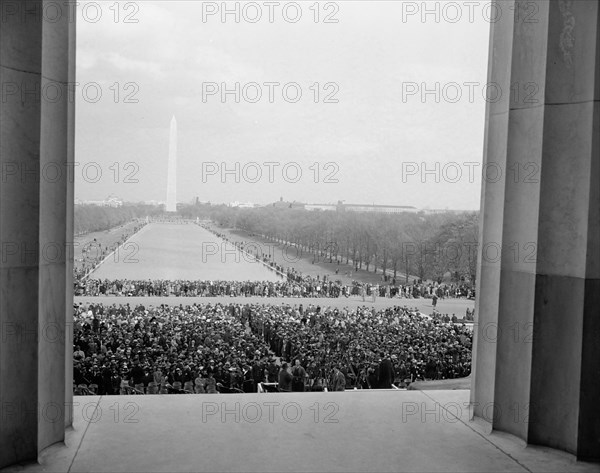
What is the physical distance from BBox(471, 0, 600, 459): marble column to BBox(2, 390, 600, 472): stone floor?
0.43 metres

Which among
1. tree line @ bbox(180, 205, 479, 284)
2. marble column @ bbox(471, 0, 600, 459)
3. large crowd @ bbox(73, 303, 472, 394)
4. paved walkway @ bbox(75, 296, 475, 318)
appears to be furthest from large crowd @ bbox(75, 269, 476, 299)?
marble column @ bbox(471, 0, 600, 459)

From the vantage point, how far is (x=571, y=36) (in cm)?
491

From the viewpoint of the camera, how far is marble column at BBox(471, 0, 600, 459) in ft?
15.8

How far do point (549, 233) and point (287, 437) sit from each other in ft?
9.57

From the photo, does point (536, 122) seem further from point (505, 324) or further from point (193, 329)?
point (193, 329)

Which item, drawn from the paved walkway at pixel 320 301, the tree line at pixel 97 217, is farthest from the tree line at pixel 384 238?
the tree line at pixel 97 217

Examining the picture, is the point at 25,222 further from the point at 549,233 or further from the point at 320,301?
the point at 320,301

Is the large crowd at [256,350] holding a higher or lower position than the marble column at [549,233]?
lower

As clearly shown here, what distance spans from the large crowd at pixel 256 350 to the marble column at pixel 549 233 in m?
4.03

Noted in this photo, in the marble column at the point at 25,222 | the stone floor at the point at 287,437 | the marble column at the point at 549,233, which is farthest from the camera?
the marble column at the point at 549,233

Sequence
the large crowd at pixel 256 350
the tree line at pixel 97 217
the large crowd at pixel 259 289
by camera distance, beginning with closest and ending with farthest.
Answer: the large crowd at pixel 256 350, the large crowd at pixel 259 289, the tree line at pixel 97 217

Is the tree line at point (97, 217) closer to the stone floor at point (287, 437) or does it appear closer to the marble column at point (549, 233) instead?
the stone floor at point (287, 437)

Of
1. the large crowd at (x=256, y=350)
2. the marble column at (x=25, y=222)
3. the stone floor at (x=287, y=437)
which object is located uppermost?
the marble column at (x=25, y=222)

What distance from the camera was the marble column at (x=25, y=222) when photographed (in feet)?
14.3
